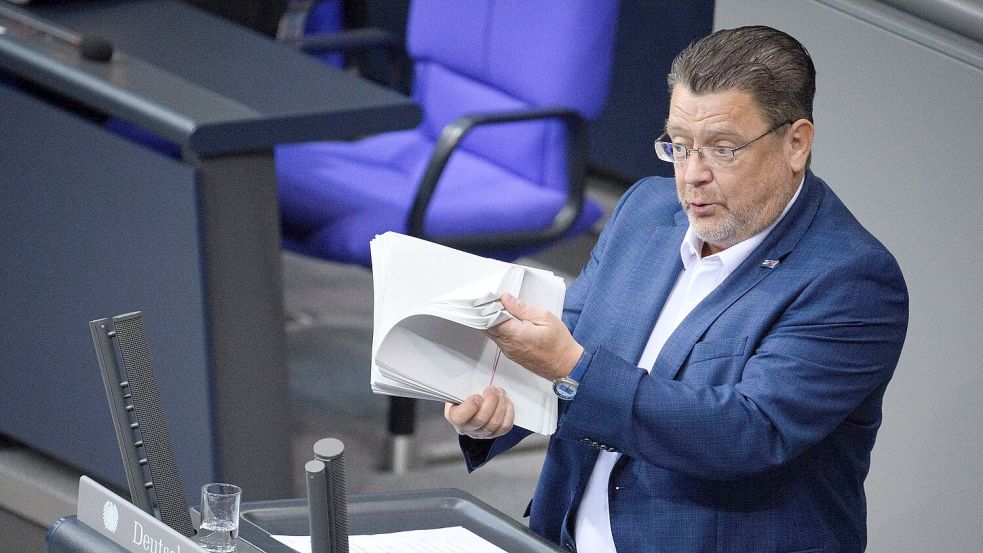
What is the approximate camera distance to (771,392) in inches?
68.7

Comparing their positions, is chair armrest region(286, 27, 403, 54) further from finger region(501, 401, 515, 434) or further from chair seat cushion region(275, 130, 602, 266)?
finger region(501, 401, 515, 434)

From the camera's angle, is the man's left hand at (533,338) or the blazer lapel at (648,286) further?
the blazer lapel at (648,286)

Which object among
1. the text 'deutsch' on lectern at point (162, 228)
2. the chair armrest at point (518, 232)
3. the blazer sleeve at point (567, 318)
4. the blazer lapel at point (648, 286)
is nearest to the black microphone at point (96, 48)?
the text 'deutsch' on lectern at point (162, 228)

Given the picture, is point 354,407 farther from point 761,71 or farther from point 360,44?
point 761,71

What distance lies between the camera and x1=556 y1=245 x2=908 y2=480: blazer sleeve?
172 cm

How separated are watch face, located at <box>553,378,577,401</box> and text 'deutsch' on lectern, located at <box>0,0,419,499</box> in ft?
4.19

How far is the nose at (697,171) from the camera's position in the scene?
1.81 metres

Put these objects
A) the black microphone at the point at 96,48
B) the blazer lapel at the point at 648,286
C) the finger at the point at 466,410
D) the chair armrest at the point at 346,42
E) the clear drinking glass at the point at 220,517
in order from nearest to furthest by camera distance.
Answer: the clear drinking glass at the point at 220,517, the finger at the point at 466,410, the blazer lapel at the point at 648,286, the black microphone at the point at 96,48, the chair armrest at the point at 346,42

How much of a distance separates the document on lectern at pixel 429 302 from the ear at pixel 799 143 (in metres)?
0.36

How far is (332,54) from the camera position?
4488 mm

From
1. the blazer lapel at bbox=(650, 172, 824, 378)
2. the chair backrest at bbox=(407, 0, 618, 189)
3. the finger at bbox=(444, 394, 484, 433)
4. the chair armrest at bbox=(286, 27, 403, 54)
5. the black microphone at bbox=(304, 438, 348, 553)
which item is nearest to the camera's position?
the black microphone at bbox=(304, 438, 348, 553)

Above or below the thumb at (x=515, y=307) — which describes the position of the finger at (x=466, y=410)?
below

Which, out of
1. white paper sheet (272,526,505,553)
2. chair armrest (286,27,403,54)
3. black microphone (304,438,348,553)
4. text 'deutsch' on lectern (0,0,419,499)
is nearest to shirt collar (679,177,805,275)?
white paper sheet (272,526,505,553)

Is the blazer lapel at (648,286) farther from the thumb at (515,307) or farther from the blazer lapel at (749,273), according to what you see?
the thumb at (515,307)
